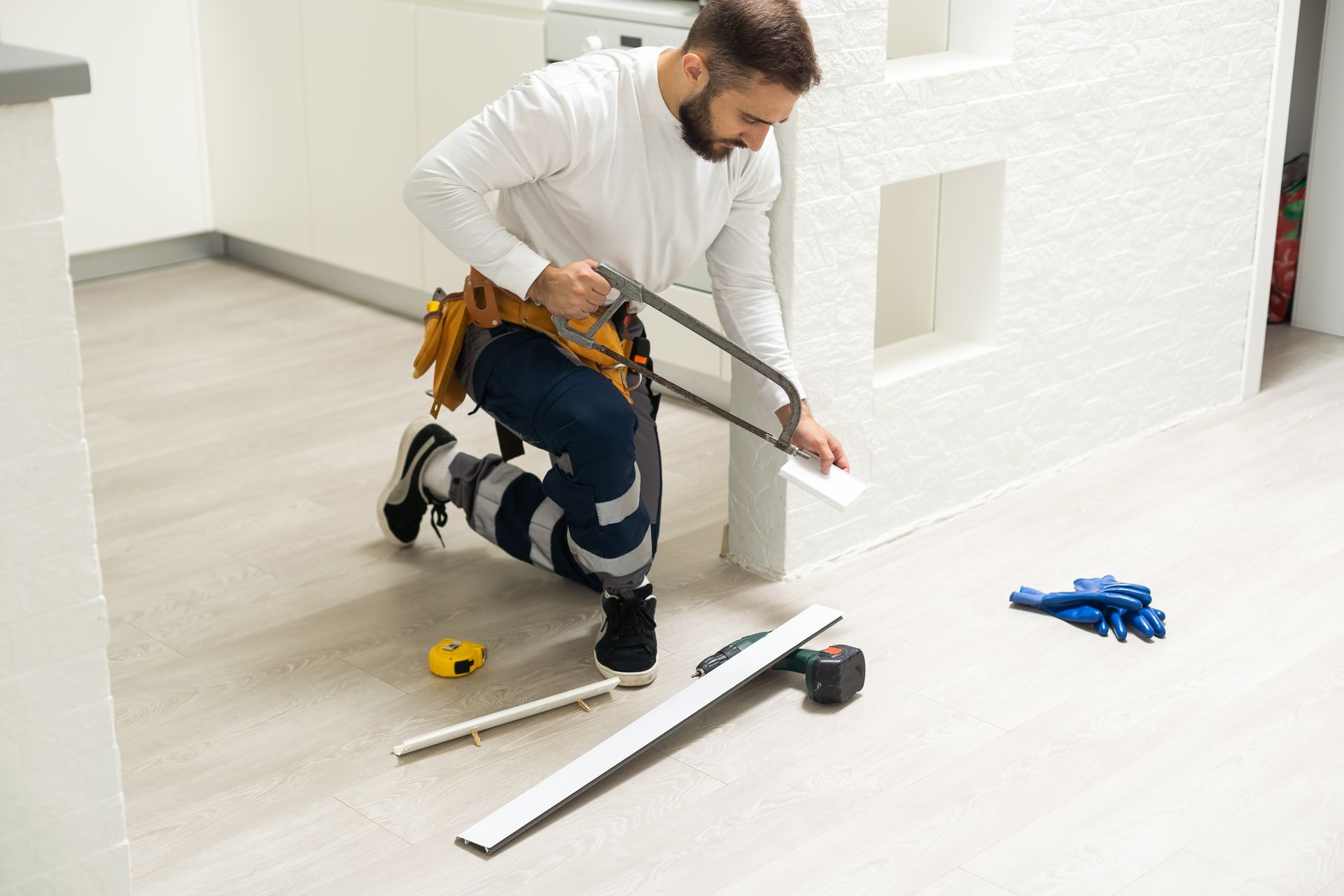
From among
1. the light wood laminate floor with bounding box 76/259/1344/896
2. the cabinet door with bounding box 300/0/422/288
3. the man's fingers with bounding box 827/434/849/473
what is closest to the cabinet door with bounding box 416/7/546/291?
the cabinet door with bounding box 300/0/422/288

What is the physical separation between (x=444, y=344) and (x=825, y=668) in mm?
771

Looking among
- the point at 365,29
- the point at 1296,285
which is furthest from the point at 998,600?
the point at 365,29

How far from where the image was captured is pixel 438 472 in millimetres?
2516

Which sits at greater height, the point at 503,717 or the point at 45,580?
the point at 45,580

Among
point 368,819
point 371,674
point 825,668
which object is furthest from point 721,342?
point 368,819

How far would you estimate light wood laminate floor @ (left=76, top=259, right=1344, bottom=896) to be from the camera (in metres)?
1.74

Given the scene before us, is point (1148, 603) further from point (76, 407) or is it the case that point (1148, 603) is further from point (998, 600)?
point (76, 407)

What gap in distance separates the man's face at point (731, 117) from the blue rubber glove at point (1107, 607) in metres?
0.87

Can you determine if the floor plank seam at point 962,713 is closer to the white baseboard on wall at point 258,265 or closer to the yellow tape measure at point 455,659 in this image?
the yellow tape measure at point 455,659

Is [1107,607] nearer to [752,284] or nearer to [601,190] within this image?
[752,284]

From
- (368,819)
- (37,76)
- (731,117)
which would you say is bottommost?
(368,819)

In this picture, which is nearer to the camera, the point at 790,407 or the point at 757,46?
the point at 757,46

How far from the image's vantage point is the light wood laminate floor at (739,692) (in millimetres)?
1739

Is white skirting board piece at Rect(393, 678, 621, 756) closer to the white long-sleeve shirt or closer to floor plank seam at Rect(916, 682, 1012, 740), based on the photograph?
floor plank seam at Rect(916, 682, 1012, 740)
